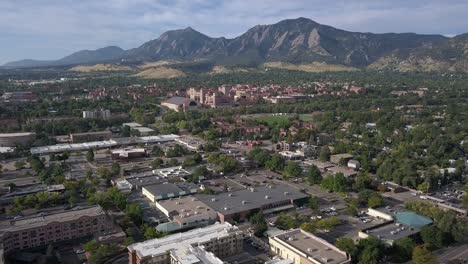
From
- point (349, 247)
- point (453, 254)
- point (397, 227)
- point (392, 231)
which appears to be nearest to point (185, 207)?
Result: point (349, 247)

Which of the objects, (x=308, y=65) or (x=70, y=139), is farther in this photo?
(x=308, y=65)

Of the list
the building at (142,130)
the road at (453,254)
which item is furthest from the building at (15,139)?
the road at (453,254)

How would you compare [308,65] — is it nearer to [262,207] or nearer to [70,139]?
[70,139]

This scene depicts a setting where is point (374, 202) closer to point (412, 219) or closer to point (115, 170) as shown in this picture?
point (412, 219)

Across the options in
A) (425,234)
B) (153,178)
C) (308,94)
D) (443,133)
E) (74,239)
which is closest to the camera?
(425,234)

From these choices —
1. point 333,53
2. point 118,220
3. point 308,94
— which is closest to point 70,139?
point 118,220

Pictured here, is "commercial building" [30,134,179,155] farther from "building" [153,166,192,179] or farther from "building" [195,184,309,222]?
"building" [195,184,309,222]
